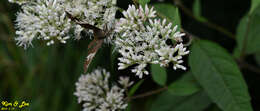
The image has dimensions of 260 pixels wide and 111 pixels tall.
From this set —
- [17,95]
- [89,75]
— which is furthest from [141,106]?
[17,95]

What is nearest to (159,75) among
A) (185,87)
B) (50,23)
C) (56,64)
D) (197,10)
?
(185,87)

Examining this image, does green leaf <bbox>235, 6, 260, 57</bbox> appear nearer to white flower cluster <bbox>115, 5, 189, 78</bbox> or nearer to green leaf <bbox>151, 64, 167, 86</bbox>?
green leaf <bbox>151, 64, 167, 86</bbox>

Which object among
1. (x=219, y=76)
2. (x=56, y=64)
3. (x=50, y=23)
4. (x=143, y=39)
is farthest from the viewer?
(x=56, y=64)

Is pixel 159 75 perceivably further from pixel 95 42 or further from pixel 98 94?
pixel 95 42

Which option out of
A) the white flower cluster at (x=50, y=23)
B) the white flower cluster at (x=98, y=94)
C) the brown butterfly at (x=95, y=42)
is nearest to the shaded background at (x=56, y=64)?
the white flower cluster at (x=98, y=94)

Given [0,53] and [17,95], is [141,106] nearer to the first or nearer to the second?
[17,95]
